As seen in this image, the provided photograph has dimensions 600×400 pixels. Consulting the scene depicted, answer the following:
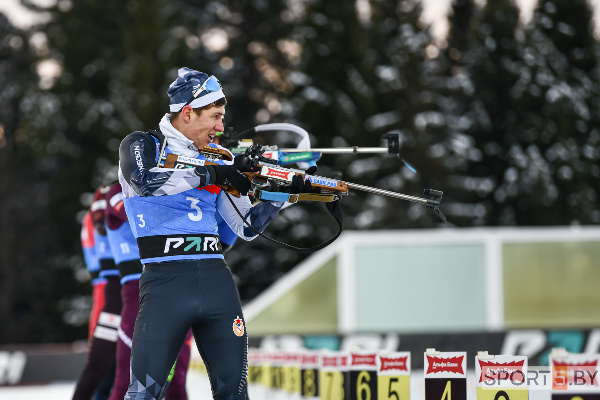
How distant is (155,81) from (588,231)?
23.4 meters

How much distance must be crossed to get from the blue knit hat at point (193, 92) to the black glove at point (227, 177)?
49 centimetres

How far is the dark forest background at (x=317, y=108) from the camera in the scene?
35344 mm

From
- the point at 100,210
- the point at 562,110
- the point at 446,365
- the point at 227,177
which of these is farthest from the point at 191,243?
the point at 562,110

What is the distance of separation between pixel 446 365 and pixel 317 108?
103 feet

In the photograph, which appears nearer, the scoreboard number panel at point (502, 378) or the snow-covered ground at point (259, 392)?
the scoreboard number panel at point (502, 378)

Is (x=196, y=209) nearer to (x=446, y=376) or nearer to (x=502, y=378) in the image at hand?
(x=446, y=376)

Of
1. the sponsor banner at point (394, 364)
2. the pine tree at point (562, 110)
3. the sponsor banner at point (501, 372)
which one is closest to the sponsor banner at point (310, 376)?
the sponsor banner at point (394, 364)

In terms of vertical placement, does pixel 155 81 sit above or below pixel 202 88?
above

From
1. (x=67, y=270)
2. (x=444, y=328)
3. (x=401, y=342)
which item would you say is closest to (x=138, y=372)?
(x=401, y=342)

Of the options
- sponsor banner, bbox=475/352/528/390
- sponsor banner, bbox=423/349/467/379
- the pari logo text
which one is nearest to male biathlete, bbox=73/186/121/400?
the pari logo text

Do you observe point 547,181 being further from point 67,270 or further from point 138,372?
point 138,372

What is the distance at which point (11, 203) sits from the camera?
38.8 m

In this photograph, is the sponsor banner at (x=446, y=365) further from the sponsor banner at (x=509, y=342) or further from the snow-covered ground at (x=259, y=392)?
the sponsor banner at (x=509, y=342)

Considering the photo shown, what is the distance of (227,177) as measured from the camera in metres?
4.65
